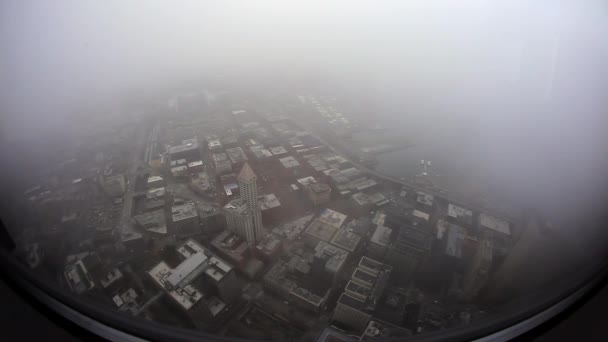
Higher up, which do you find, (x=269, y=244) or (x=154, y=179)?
(x=154, y=179)

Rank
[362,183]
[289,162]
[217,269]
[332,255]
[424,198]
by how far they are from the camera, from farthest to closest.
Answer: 1. [289,162]
2. [362,183]
3. [424,198]
4. [332,255]
5. [217,269]

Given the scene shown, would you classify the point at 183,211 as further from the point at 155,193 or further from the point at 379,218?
the point at 379,218

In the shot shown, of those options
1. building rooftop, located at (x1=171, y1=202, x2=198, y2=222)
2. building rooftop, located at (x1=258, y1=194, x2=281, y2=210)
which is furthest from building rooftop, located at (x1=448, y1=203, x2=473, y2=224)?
building rooftop, located at (x1=171, y1=202, x2=198, y2=222)

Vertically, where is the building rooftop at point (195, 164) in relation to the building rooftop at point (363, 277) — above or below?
above

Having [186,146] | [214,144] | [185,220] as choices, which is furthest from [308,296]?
[186,146]

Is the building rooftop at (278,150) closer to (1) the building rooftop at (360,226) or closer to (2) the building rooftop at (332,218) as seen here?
(2) the building rooftop at (332,218)

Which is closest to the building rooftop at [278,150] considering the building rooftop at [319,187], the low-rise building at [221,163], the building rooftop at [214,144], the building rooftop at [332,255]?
the low-rise building at [221,163]

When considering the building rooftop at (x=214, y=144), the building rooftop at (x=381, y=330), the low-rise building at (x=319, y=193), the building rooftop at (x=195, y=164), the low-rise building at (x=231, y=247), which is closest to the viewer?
the building rooftop at (x=381, y=330)

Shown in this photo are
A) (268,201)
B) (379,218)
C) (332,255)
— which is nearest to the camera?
(332,255)
